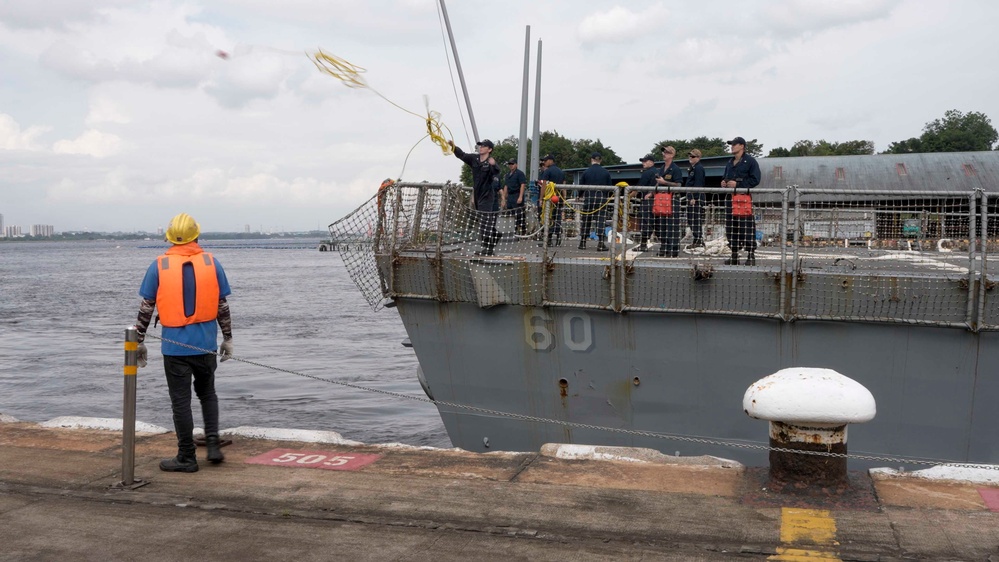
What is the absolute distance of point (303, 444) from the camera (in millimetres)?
7496

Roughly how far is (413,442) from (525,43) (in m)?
7.15

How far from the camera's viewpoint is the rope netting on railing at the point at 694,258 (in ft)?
30.3

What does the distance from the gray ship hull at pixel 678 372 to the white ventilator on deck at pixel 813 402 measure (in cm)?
367

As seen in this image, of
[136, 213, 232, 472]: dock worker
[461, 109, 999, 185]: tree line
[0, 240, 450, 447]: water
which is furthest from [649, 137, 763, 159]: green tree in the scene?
[136, 213, 232, 472]: dock worker

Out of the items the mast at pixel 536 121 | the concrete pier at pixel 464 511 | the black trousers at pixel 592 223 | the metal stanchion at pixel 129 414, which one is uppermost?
the mast at pixel 536 121

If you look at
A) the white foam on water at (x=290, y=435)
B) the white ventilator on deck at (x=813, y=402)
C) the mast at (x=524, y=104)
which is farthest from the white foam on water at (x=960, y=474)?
the mast at (x=524, y=104)

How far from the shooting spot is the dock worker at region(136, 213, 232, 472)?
6.65 meters

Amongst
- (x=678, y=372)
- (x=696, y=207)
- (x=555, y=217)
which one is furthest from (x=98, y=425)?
(x=696, y=207)

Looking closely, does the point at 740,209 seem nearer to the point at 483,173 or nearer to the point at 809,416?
the point at 483,173

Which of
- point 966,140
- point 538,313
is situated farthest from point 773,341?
point 966,140

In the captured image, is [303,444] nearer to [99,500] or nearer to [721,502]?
[99,500]

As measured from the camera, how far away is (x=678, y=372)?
10.1m

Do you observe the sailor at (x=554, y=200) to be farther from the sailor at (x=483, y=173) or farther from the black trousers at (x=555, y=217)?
the sailor at (x=483, y=173)

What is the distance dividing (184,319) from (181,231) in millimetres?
645
